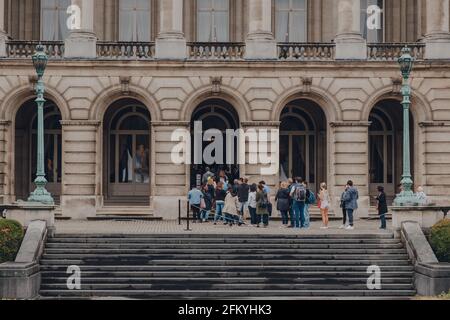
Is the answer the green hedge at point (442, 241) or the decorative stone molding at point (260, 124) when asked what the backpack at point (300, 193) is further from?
the decorative stone molding at point (260, 124)

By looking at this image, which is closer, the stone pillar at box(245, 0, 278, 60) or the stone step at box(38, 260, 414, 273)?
the stone step at box(38, 260, 414, 273)

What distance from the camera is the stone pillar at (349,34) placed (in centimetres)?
4019

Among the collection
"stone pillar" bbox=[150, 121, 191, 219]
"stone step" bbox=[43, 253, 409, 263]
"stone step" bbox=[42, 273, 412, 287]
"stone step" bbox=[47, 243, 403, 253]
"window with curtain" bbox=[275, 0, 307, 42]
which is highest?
"window with curtain" bbox=[275, 0, 307, 42]

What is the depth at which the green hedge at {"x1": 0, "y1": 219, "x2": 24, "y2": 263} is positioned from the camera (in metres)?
26.3

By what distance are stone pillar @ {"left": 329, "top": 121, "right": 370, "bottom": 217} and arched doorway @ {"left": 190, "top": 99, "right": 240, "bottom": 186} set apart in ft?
17.9

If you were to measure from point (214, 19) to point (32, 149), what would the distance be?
457 inches

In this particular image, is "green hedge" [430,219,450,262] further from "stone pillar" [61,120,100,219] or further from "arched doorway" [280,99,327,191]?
"stone pillar" [61,120,100,219]

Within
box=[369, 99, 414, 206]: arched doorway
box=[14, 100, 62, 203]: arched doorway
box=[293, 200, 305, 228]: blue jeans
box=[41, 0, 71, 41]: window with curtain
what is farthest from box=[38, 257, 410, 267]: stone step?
box=[41, 0, 71, 41]: window with curtain

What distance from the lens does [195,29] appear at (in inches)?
1708

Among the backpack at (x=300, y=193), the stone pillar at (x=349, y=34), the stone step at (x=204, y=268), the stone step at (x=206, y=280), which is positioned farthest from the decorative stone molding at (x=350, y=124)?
the stone step at (x=206, y=280)

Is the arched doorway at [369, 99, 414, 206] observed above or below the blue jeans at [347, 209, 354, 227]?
above

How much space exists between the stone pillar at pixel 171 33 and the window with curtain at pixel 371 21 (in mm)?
9752

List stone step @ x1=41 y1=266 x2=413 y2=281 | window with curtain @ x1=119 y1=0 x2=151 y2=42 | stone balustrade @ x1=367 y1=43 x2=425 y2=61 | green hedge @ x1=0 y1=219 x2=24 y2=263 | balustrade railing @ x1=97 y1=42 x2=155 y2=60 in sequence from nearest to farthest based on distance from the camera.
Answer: stone step @ x1=41 y1=266 x2=413 y2=281, green hedge @ x1=0 y1=219 x2=24 y2=263, balustrade railing @ x1=97 y1=42 x2=155 y2=60, stone balustrade @ x1=367 y1=43 x2=425 y2=61, window with curtain @ x1=119 y1=0 x2=151 y2=42

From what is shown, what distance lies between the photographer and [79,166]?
39.7 m
